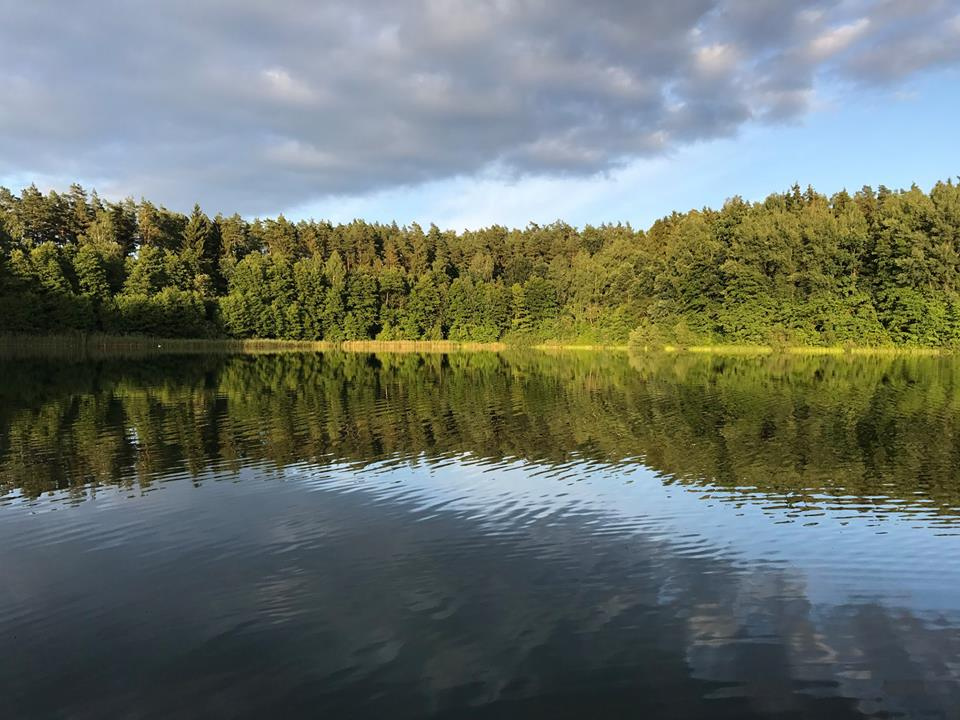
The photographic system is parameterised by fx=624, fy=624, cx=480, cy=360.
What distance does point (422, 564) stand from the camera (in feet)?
32.9

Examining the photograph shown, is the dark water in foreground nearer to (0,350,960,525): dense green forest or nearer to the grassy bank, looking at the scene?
(0,350,960,525): dense green forest

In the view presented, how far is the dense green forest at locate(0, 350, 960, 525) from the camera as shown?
15.5m

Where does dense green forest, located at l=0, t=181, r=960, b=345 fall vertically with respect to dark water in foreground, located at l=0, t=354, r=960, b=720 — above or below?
above

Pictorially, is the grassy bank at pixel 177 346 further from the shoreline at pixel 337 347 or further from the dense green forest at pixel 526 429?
the dense green forest at pixel 526 429

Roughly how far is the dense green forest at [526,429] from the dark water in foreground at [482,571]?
0.59ft

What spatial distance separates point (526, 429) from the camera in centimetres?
2284

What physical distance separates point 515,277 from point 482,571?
95864mm

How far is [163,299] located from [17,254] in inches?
636

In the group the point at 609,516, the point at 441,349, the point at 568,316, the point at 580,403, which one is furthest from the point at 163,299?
the point at 609,516

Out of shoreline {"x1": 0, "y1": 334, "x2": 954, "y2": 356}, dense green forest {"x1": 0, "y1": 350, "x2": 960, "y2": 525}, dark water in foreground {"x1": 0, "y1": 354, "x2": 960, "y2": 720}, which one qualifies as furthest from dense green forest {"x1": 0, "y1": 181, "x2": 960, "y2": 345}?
dark water in foreground {"x1": 0, "y1": 354, "x2": 960, "y2": 720}

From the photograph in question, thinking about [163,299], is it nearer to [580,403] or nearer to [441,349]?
[441,349]

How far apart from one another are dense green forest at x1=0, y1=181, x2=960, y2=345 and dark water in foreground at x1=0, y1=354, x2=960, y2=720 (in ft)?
179

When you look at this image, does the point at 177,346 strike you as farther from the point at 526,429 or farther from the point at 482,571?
the point at 482,571

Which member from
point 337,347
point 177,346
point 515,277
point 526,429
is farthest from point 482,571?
point 515,277
